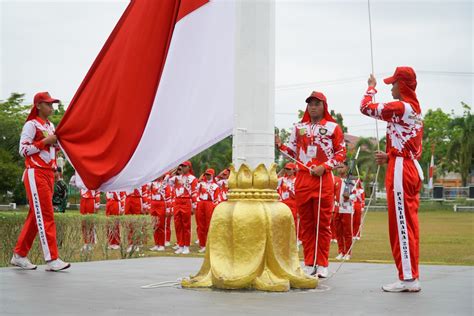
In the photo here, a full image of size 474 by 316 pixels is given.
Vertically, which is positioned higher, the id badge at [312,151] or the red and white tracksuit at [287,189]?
the id badge at [312,151]

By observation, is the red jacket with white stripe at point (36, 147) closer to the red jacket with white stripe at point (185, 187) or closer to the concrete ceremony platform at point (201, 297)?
the concrete ceremony platform at point (201, 297)

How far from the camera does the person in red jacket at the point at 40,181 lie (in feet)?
33.1

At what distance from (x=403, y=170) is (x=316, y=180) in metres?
1.37

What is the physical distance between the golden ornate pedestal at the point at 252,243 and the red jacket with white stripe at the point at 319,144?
1.23 metres

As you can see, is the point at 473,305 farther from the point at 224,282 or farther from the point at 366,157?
the point at 366,157

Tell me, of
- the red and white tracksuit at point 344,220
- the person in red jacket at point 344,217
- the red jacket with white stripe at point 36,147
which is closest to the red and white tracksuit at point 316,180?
the red jacket with white stripe at point 36,147

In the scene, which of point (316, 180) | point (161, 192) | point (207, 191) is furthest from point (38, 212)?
point (161, 192)

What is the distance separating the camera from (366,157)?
6750 cm

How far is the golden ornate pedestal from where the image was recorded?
8320 mm

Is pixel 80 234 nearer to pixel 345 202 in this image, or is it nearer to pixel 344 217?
pixel 344 217

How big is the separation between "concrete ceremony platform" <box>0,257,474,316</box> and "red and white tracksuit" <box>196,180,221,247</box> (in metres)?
10.7

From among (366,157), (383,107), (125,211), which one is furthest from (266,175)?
(366,157)

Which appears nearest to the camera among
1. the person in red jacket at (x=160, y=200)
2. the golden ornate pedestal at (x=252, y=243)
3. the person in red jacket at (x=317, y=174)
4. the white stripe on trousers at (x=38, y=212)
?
the golden ornate pedestal at (x=252, y=243)

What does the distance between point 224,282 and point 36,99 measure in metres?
3.84
